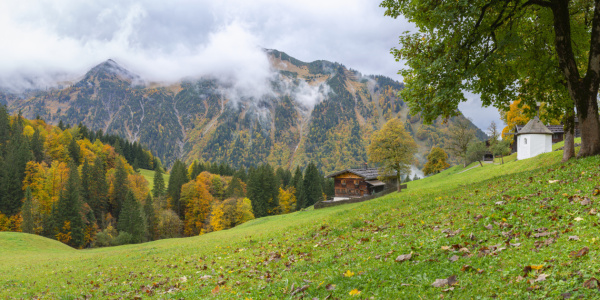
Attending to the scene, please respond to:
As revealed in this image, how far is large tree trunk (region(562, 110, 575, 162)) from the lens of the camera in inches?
708

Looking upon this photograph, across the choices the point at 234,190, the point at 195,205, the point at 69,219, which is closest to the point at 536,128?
the point at 234,190

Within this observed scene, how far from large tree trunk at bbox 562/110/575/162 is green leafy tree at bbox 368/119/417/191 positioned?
89.3 ft

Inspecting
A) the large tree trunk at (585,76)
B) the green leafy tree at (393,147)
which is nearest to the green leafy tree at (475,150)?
the green leafy tree at (393,147)

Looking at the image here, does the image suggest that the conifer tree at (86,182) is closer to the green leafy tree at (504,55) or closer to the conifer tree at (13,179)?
the conifer tree at (13,179)

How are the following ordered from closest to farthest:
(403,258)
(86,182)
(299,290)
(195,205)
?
1. (299,290)
2. (403,258)
3. (86,182)
4. (195,205)

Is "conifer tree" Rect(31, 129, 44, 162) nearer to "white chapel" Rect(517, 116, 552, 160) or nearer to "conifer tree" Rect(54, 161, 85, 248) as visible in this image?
"conifer tree" Rect(54, 161, 85, 248)

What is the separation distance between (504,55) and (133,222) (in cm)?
8269

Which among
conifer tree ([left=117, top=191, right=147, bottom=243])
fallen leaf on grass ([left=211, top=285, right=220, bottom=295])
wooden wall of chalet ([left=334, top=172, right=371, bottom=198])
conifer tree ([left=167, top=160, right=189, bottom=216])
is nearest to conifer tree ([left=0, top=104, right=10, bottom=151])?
conifer tree ([left=167, top=160, right=189, bottom=216])

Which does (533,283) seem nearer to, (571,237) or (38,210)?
(571,237)

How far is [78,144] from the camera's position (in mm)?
124812

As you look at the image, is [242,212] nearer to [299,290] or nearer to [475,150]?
[475,150]

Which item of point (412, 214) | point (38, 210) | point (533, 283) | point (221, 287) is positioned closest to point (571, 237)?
point (533, 283)

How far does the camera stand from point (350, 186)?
257 feet

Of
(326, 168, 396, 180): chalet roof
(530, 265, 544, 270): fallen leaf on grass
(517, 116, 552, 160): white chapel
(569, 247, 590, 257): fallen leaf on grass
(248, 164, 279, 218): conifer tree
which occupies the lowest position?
(248, 164, 279, 218): conifer tree
